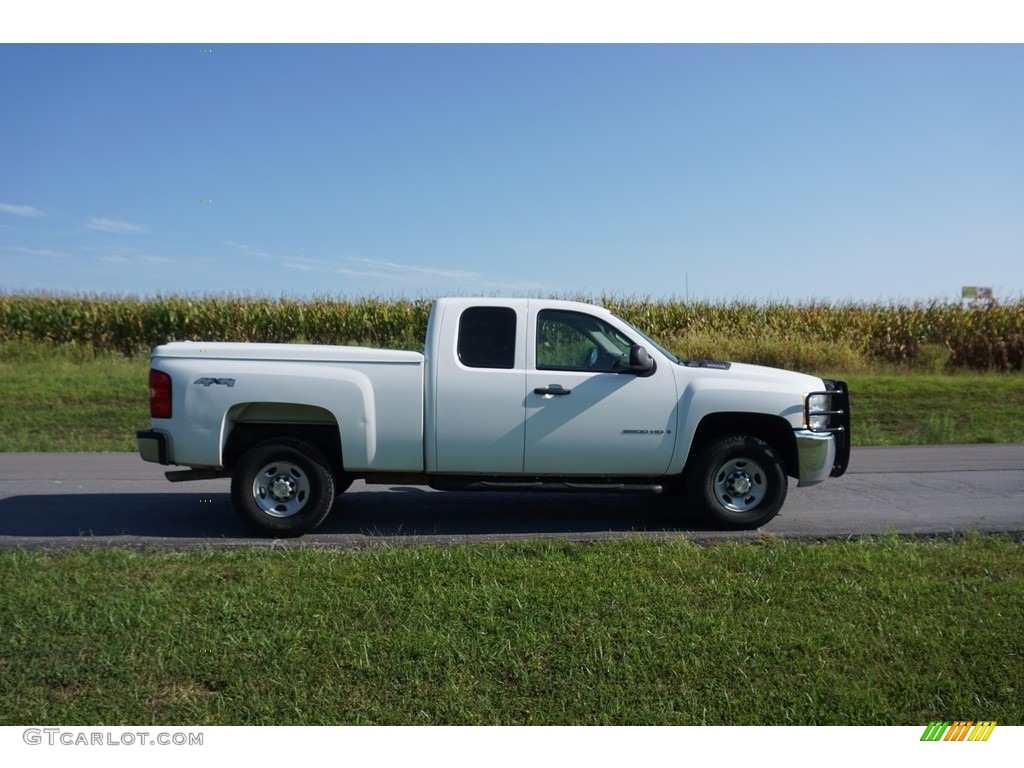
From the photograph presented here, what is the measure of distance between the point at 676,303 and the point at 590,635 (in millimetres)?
24188

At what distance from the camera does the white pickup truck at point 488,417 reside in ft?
25.0

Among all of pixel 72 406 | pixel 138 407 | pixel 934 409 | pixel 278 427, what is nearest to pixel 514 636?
pixel 278 427

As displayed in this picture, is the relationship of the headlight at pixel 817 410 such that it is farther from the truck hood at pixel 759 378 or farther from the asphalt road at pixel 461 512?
the asphalt road at pixel 461 512

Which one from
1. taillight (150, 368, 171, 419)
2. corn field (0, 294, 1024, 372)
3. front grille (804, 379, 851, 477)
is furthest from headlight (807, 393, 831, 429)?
corn field (0, 294, 1024, 372)

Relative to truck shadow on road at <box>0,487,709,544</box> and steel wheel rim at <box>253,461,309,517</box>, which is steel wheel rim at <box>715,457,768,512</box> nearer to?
truck shadow on road at <box>0,487,709,544</box>

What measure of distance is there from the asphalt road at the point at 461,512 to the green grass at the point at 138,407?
3711 mm

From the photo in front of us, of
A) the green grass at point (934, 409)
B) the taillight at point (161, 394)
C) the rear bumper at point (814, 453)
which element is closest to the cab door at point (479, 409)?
the taillight at point (161, 394)

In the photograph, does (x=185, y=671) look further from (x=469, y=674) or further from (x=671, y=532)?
(x=671, y=532)

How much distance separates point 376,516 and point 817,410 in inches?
161

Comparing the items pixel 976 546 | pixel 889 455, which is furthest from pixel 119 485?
pixel 889 455

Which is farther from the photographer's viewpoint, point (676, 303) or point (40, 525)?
point (676, 303)

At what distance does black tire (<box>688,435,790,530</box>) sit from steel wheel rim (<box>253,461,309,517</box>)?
3.28 meters

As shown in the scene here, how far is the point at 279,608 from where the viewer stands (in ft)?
18.1

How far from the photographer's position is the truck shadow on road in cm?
793
